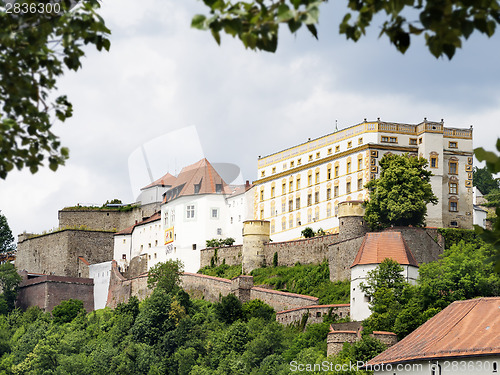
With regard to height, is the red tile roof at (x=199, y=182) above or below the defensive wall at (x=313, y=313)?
above

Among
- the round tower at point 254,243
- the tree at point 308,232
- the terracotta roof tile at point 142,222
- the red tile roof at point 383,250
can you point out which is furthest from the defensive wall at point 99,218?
the red tile roof at point 383,250

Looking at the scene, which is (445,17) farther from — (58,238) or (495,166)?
(58,238)

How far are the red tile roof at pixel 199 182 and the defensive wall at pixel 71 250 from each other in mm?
7637

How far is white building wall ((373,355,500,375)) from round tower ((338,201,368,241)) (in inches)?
714

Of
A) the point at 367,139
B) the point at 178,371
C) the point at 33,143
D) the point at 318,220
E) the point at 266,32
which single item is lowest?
A: the point at 178,371

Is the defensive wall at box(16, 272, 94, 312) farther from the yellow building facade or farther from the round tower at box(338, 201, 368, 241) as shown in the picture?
the round tower at box(338, 201, 368, 241)

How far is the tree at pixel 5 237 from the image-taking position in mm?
102062

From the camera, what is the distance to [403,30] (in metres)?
8.57

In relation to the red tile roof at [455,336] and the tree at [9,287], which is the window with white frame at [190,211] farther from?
the red tile roof at [455,336]

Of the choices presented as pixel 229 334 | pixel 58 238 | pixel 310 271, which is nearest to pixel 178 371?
pixel 229 334

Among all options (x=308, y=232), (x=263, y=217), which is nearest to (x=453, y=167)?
(x=308, y=232)

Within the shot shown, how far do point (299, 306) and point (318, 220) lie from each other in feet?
39.6

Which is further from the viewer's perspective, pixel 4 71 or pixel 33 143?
pixel 33 143

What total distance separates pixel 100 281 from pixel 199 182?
37.8 feet
